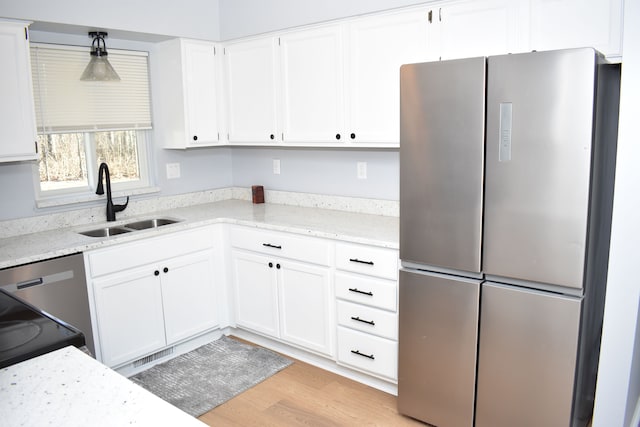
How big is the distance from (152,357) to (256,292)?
0.77 metres

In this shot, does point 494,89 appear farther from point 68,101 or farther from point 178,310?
point 68,101

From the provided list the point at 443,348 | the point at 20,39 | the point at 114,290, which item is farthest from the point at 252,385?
the point at 20,39

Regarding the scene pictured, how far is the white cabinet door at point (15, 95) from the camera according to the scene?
2.76 metres

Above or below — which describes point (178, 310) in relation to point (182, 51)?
below

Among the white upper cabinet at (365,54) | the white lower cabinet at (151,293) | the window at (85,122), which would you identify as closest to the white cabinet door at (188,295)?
the white lower cabinet at (151,293)

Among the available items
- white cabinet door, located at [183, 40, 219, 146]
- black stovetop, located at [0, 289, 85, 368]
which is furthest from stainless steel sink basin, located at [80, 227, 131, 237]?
black stovetop, located at [0, 289, 85, 368]

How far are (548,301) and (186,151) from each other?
2921 millimetres

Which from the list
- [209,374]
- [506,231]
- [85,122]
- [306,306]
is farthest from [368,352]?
[85,122]

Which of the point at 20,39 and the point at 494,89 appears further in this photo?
the point at 20,39

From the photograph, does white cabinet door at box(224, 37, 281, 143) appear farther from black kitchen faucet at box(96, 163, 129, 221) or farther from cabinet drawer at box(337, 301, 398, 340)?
cabinet drawer at box(337, 301, 398, 340)

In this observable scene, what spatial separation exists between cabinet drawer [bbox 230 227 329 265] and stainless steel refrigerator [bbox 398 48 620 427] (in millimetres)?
684

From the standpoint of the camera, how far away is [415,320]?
254 centimetres

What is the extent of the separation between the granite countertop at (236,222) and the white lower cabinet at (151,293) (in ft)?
0.29

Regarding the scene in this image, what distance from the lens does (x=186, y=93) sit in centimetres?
372
